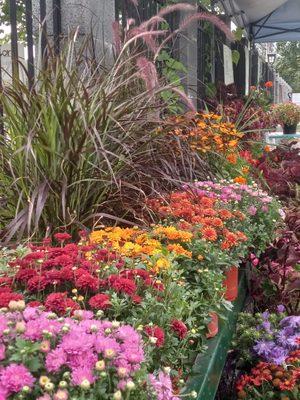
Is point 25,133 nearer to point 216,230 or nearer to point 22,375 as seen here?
point 216,230

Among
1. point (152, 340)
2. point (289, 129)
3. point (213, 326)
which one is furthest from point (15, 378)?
→ point (289, 129)

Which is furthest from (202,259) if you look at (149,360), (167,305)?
(149,360)

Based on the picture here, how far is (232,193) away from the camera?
2885 mm

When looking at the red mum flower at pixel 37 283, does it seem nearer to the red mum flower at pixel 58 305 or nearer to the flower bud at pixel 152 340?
the red mum flower at pixel 58 305

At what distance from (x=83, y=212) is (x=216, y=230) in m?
0.61

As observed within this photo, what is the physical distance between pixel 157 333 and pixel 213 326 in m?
0.77

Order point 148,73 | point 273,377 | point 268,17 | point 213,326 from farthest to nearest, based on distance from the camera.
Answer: point 268,17
point 148,73
point 273,377
point 213,326

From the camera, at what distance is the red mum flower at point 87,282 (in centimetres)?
A: 140

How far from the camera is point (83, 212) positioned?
101 inches

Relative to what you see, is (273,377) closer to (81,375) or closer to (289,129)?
(81,375)

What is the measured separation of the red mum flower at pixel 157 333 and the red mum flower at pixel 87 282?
169 millimetres

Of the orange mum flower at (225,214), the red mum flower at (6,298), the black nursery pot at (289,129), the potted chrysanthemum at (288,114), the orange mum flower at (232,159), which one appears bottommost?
the red mum flower at (6,298)

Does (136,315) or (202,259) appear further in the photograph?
(202,259)

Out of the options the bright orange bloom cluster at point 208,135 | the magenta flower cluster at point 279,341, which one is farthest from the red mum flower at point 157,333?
the bright orange bloom cluster at point 208,135
